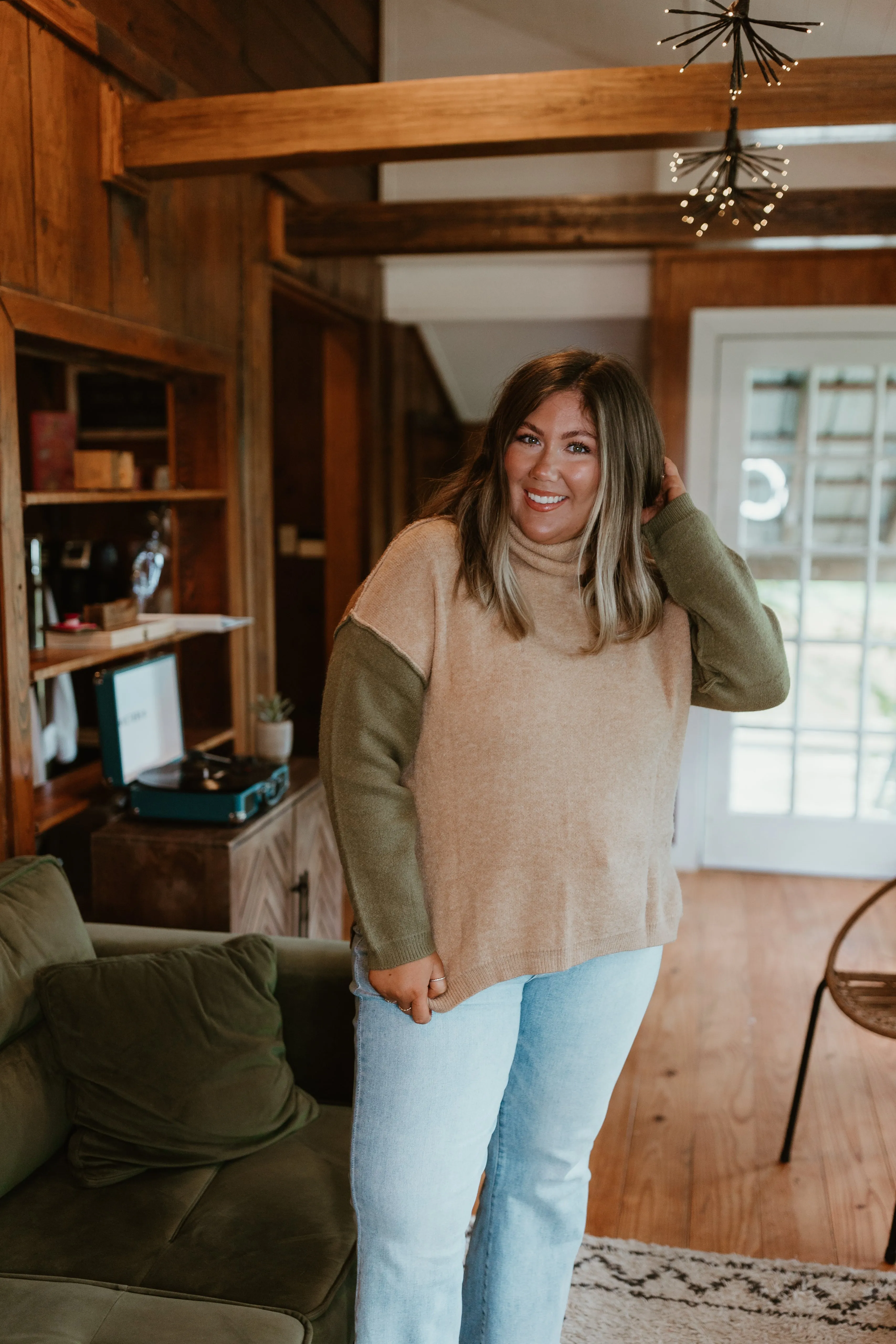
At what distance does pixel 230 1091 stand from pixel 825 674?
3108 mm

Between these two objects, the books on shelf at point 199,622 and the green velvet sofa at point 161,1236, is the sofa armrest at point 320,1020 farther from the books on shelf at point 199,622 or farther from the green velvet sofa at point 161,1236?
the books on shelf at point 199,622

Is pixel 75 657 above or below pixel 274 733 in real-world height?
above

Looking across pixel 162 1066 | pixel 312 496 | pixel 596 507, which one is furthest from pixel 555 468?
pixel 312 496

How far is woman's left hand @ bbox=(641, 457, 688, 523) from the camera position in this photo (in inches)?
54.7

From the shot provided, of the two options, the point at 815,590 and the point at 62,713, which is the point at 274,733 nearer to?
the point at 62,713

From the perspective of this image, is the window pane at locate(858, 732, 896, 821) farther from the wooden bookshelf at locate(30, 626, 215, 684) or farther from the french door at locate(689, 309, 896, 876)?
the wooden bookshelf at locate(30, 626, 215, 684)

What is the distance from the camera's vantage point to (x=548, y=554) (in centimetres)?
134

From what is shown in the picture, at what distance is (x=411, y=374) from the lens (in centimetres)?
513

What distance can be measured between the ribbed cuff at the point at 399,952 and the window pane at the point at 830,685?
318 cm

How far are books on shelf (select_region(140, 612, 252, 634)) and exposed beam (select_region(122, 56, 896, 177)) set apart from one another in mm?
1079

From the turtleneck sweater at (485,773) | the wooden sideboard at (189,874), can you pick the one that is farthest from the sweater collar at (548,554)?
the wooden sideboard at (189,874)

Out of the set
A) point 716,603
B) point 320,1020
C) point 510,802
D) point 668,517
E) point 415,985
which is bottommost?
point 320,1020

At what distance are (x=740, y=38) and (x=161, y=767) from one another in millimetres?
1957

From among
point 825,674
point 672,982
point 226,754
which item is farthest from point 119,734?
point 825,674
